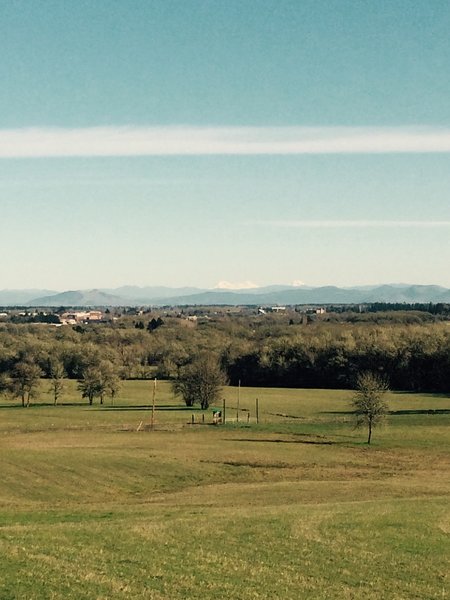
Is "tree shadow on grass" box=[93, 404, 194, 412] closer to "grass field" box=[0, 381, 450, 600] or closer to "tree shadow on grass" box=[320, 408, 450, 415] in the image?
"grass field" box=[0, 381, 450, 600]

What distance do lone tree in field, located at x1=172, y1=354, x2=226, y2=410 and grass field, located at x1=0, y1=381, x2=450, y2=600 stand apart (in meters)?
22.7

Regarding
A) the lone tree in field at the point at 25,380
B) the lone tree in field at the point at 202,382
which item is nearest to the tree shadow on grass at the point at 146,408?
the lone tree in field at the point at 202,382

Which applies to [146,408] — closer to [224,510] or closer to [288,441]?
[288,441]

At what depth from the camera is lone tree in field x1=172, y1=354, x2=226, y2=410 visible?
134500 mm

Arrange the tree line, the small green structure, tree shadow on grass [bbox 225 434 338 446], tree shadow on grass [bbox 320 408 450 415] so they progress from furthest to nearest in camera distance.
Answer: the tree line → tree shadow on grass [bbox 320 408 450 415] → the small green structure → tree shadow on grass [bbox 225 434 338 446]

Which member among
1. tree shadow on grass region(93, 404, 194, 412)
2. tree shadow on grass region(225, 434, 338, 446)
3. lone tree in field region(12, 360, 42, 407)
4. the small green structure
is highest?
lone tree in field region(12, 360, 42, 407)

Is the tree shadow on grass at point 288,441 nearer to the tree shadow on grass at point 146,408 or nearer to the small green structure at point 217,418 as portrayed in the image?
the small green structure at point 217,418

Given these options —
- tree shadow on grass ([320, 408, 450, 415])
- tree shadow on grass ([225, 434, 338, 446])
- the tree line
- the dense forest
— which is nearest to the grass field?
tree shadow on grass ([225, 434, 338, 446])

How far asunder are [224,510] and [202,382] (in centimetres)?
9185

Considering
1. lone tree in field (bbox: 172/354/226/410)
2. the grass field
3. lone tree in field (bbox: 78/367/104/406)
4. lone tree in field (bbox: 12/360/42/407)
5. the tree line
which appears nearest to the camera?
the grass field

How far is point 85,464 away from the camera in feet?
219

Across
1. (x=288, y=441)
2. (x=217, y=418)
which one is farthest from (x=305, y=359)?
(x=288, y=441)

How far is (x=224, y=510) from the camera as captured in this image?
142 ft

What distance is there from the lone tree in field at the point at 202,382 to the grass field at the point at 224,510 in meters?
22.7
